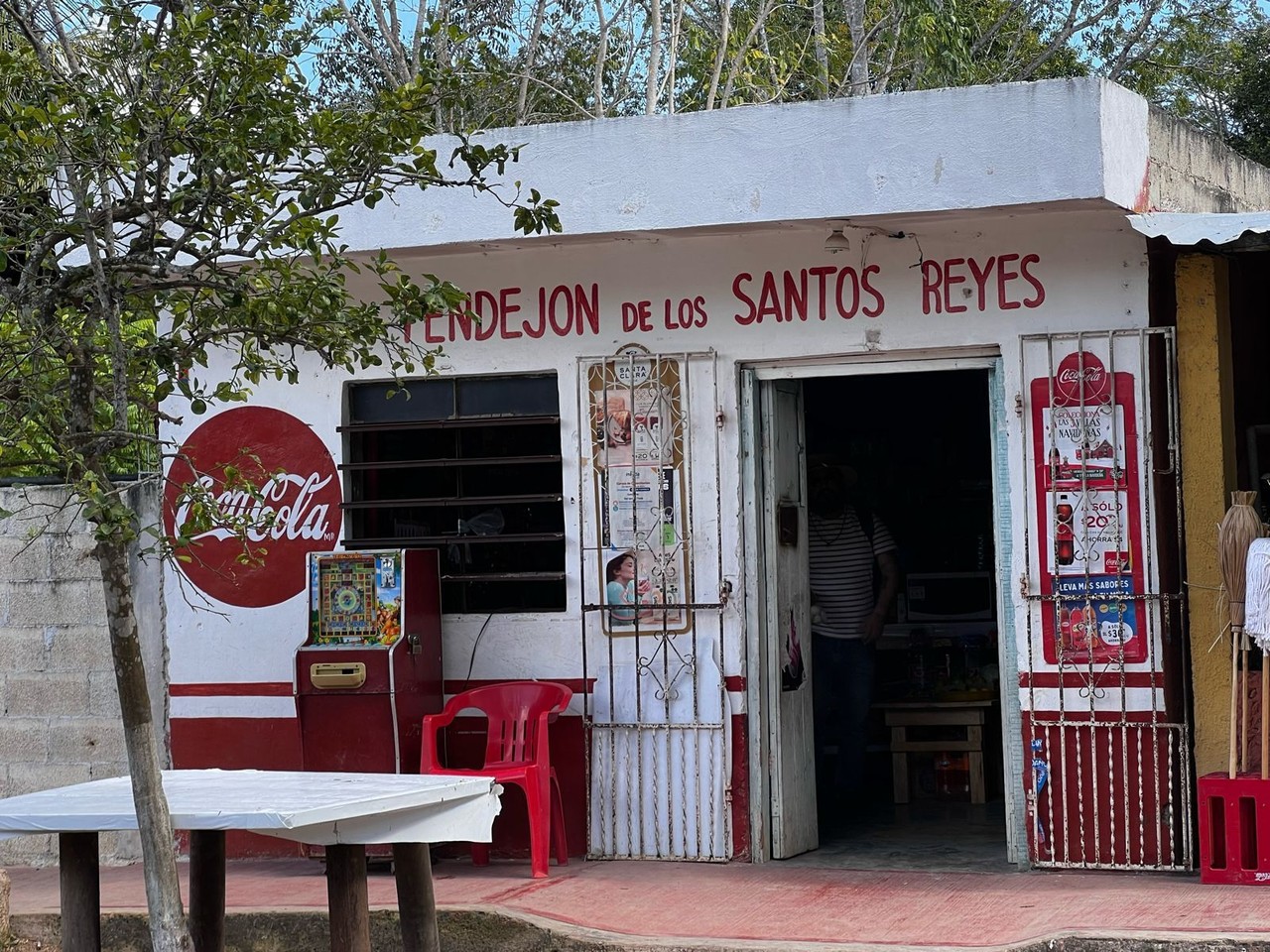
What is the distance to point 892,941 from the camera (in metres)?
6.01

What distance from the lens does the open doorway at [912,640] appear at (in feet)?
28.4

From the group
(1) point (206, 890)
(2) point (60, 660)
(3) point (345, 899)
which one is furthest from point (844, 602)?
(3) point (345, 899)

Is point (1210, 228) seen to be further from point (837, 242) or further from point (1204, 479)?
point (837, 242)

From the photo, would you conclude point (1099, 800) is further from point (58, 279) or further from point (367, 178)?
point (58, 279)

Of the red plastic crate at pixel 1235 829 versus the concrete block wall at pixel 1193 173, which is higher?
the concrete block wall at pixel 1193 173

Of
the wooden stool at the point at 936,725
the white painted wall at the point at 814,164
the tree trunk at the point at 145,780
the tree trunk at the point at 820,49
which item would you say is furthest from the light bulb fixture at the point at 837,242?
the tree trunk at the point at 820,49

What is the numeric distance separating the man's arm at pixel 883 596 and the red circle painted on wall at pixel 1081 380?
2.35 metres

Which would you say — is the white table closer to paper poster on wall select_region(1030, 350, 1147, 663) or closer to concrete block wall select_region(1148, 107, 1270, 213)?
paper poster on wall select_region(1030, 350, 1147, 663)

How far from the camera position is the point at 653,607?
7.76m

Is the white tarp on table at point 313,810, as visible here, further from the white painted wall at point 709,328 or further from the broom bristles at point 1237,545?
the broom bristles at point 1237,545

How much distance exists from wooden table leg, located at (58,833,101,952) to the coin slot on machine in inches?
89.5

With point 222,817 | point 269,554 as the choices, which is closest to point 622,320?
point 269,554

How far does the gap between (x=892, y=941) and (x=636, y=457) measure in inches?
105

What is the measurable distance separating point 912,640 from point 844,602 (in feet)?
4.25
